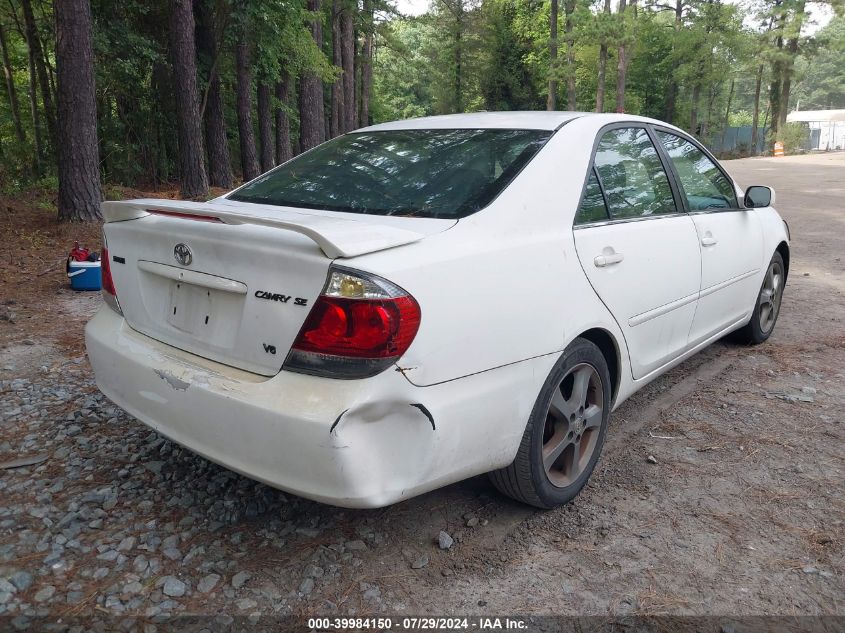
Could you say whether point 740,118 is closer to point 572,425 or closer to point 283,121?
point 283,121

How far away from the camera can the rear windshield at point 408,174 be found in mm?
2543

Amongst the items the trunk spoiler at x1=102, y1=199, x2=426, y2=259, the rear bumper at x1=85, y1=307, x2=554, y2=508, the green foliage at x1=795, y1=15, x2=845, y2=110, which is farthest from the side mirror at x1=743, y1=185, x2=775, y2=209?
the green foliage at x1=795, y1=15, x2=845, y2=110

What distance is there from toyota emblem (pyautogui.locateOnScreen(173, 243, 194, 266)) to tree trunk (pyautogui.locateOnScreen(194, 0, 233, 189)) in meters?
13.3

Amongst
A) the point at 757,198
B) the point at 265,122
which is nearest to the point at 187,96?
the point at 265,122

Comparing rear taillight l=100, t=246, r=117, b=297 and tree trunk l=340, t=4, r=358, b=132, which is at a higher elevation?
tree trunk l=340, t=4, r=358, b=132

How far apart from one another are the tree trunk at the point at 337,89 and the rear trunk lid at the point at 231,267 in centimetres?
2292

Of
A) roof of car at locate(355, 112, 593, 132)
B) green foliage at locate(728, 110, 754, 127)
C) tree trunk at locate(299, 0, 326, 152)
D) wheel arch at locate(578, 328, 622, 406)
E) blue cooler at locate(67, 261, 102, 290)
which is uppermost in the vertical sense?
green foliage at locate(728, 110, 754, 127)

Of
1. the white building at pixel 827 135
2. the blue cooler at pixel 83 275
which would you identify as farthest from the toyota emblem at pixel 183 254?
the white building at pixel 827 135

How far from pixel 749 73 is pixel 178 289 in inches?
1926

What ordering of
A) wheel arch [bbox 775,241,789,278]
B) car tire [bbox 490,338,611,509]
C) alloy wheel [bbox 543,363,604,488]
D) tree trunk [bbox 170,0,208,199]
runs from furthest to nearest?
tree trunk [bbox 170,0,208,199], wheel arch [bbox 775,241,789,278], alloy wheel [bbox 543,363,604,488], car tire [bbox 490,338,611,509]

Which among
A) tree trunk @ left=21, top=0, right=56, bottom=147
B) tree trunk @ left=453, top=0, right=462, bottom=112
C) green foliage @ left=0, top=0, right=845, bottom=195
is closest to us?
green foliage @ left=0, top=0, right=845, bottom=195

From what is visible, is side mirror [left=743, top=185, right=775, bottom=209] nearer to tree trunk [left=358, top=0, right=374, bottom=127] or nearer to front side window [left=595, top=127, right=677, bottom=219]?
front side window [left=595, top=127, right=677, bottom=219]

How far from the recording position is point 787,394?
13.1 feet

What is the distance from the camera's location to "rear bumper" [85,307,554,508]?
6.35 ft
